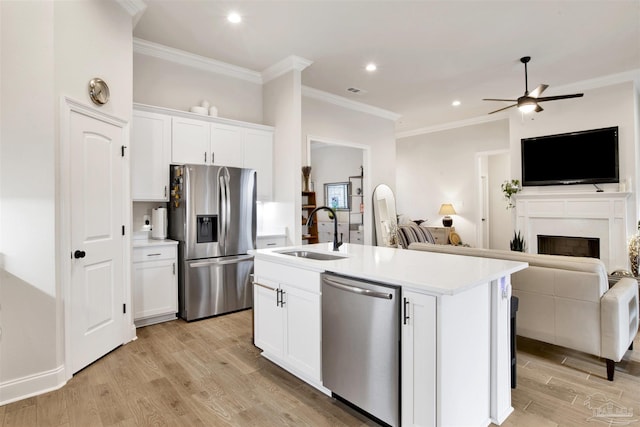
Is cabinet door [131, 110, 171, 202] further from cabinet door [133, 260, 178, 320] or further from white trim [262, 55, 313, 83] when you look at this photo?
white trim [262, 55, 313, 83]

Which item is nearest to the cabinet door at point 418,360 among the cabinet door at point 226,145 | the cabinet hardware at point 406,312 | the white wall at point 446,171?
the cabinet hardware at point 406,312

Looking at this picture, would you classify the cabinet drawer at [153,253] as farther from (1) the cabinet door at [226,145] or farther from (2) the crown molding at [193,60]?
(2) the crown molding at [193,60]

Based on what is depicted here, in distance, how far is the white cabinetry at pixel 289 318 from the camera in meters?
2.35

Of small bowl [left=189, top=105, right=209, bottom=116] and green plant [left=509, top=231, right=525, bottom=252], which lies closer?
small bowl [left=189, top=105, right=209, bottom=116]

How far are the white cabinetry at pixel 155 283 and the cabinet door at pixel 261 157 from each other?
4.72ft

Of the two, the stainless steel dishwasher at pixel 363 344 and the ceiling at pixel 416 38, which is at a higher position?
the ceiling at pixel 416 38

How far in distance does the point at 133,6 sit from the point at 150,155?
4.66 feet

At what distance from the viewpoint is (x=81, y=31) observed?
2.78 metres

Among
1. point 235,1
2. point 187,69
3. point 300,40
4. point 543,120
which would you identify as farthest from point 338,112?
point 543,120

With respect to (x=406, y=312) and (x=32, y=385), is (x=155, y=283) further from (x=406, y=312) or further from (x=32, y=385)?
(x=406, y=312)

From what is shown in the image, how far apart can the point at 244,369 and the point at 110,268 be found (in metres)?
1.51

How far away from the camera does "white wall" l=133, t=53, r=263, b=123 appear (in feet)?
13.5

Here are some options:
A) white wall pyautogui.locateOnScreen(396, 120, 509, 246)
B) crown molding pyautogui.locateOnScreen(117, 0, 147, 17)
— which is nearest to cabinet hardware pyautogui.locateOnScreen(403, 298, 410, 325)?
crown molding pyautogui.locateOnScreen(117, 0, 147, 17)

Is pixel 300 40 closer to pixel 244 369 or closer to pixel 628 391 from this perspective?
pixel 244 369
